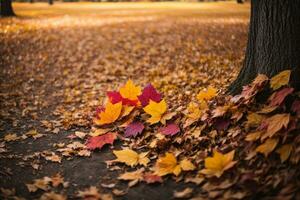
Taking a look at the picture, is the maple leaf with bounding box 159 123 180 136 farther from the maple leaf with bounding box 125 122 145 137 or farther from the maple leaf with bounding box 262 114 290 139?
the maple leaf with bounding box 262 114 290 139

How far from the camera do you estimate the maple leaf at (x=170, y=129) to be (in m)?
4.56

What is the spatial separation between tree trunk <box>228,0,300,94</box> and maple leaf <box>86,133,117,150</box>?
6.75ft

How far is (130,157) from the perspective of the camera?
425 cm

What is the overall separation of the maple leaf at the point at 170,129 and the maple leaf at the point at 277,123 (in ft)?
4.04

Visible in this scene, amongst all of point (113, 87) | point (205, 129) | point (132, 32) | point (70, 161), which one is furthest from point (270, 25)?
point (132, 32)

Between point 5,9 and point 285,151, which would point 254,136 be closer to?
point 285,151

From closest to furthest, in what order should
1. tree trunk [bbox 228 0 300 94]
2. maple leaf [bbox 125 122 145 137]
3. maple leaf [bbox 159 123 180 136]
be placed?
1. tree trunk [bbox 228 0 300 94]
2. maple leaf [bbox 159 123 180 136]
3. maple leaf [bbox 125 122 145 137]

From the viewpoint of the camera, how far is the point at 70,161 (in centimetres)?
449

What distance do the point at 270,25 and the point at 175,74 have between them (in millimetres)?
3305

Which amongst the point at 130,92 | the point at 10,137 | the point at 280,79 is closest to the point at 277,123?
the point at 280,79

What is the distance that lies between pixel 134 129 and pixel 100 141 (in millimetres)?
496

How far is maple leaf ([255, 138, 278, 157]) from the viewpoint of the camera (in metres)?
3.54

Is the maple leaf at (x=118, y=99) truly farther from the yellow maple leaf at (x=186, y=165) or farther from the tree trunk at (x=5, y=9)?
the tree trunk at (x=5, y=9)

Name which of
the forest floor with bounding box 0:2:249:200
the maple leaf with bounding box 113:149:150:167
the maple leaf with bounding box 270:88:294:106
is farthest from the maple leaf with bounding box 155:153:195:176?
the maple leaf with bounding box 270:88:294:106
